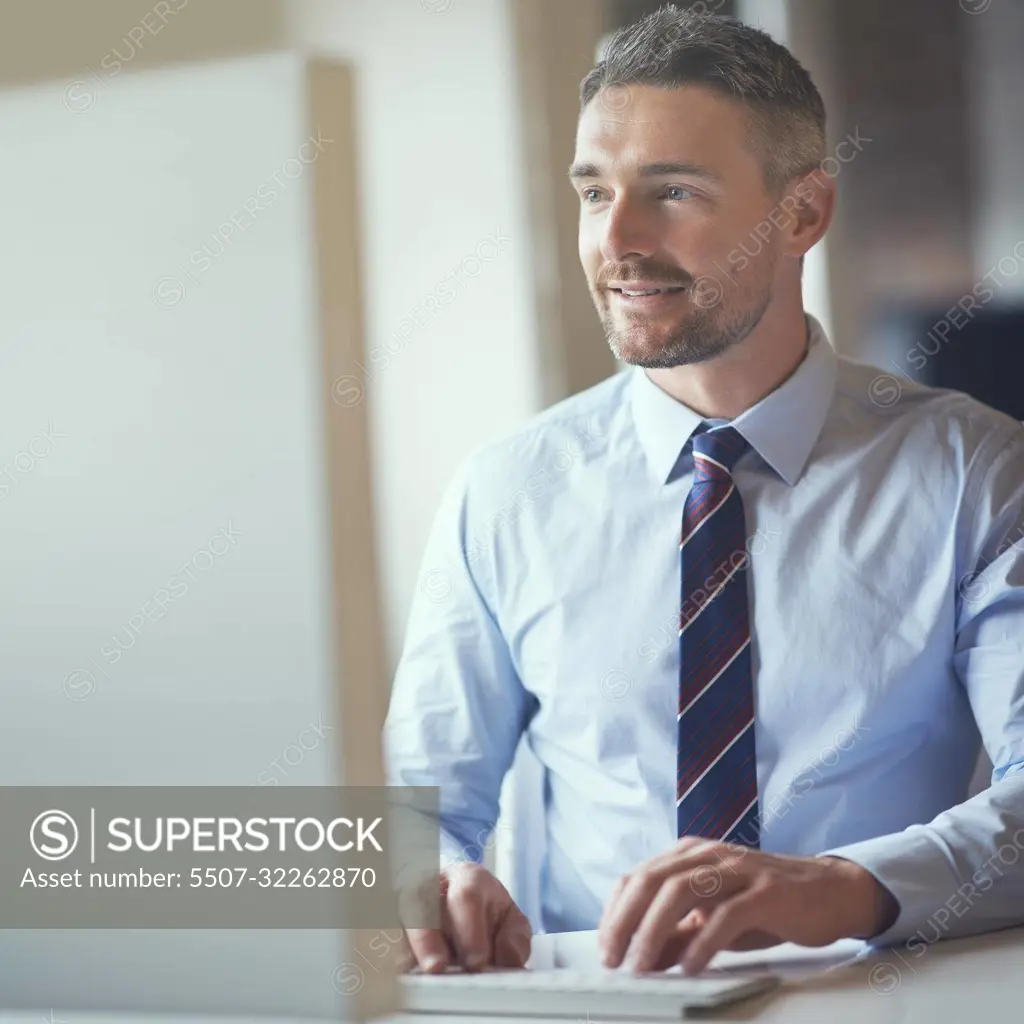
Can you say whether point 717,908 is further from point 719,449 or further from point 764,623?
point 719,449

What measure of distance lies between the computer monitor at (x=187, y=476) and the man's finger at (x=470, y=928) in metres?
0.51

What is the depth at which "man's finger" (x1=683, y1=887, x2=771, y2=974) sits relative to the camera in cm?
88

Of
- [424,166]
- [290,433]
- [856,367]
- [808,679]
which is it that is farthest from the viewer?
[424,166]

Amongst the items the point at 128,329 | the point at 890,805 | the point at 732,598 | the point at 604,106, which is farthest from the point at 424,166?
the point at 128,329

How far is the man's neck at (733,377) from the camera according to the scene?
149cm

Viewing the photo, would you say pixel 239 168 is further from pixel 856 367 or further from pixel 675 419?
pixel 856 367

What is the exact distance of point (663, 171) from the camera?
146 centimetres

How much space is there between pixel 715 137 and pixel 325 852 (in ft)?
3.89

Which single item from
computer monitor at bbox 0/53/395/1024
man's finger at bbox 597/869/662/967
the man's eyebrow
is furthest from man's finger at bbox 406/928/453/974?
the man's eyebrow

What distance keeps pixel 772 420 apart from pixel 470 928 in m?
0.68

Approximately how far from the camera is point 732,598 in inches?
53.6

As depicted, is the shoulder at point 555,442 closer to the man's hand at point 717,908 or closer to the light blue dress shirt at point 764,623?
the light blue dress shirt at point 764,623

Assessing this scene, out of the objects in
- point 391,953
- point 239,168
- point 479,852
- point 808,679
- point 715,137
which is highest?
point 715,137

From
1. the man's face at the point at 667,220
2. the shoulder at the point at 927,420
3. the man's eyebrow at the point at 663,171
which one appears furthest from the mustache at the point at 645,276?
the shoulder at the point at 927,420
